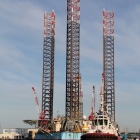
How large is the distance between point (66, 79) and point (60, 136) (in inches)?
494

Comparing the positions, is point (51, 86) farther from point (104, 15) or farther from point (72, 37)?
point (104, 15)

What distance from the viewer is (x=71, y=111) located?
7388 cm

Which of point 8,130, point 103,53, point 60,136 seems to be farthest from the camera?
point 8,130

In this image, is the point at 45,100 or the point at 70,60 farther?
the point at 45,100

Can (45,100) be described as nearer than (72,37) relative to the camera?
No

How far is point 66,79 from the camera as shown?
75.6m

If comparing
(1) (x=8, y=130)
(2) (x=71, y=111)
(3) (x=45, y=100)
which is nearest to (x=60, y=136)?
(2) (x=71, y=111)

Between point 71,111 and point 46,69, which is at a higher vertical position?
point 46,69

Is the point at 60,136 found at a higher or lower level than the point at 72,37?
lower

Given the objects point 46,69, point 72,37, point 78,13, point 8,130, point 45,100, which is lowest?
point 8,130

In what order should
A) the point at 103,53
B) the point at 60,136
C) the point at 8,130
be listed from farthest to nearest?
the point at 8,130, the point at 103,53, the point at 60,136

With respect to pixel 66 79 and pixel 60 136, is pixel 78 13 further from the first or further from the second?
pixel 60 136

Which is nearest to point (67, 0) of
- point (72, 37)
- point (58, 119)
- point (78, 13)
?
point (78, 13)

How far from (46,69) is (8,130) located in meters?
68.1
